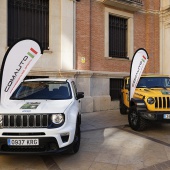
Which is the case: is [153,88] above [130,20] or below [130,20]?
below

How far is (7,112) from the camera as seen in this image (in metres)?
3.78

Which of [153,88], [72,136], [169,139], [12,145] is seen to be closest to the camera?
[12,145]

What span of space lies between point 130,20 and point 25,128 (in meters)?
10.7

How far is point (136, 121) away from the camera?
6383 mm

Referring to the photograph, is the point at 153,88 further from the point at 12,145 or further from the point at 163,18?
the point at 163,18

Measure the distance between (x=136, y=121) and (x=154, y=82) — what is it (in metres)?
1.80

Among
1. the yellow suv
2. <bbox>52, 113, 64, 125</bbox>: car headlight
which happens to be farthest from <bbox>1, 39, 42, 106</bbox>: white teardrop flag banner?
the yellow suv

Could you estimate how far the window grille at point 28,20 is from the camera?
30.3ft

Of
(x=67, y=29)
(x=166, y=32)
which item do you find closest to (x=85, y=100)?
(x=67, y=29)

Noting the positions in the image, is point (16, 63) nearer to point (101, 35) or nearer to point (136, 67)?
point (136, 67)

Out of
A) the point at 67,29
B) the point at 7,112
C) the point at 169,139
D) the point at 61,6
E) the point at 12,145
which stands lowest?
the point at 169,139

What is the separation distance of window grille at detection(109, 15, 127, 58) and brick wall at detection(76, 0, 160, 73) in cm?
63

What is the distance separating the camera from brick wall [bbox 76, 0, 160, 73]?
10.4 m

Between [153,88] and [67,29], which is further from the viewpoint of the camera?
[67,29]
